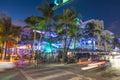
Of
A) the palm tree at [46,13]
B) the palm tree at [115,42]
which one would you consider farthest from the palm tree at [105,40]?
the palm tree at [46,13]

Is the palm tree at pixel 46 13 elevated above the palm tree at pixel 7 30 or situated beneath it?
elevated above

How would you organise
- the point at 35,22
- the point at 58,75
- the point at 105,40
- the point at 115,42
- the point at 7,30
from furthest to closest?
1. the point at 115,42
2. the point at 105,40
3. the point at 35,22
4. the point at 7,30
5. the point at 58,75

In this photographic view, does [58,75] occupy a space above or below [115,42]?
below

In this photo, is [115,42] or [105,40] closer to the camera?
[105,40]

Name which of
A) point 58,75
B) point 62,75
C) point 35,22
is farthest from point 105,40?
→ point 58,75

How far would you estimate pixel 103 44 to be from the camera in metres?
106

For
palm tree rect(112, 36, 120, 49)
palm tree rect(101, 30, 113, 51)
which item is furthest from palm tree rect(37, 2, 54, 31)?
palm tree rect(112, 36, 120, 49)

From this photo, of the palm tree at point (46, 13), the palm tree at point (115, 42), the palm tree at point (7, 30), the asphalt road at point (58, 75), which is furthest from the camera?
the palm tree at point (115, 42)

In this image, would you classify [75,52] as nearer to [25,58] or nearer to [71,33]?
[71,33]

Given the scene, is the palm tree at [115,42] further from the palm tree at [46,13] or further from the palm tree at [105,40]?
the palm tree at [46,13]

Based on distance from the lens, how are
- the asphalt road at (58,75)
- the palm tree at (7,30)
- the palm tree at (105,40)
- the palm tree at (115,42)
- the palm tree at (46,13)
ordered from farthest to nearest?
the palm tree at (115,42) < the palm tree at (105,40) < the palm tree at (46,13) < the palm tree at (7,30) < the asphalt road at (58,75)

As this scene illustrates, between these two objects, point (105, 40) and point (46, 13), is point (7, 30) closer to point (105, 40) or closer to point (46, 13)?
point (46, 13)

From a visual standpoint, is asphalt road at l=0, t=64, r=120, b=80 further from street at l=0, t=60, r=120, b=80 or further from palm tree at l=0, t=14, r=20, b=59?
palm tree at l=0, t=14, r=20, b=59

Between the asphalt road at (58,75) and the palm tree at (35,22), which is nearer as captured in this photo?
the asphalt road at (58,75)
